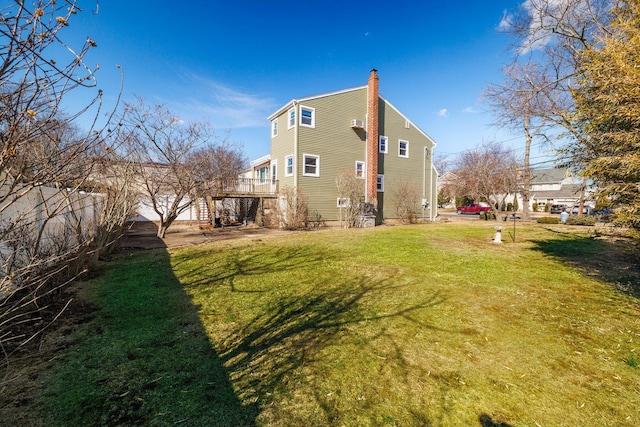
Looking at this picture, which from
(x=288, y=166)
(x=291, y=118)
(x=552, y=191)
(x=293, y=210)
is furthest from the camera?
(x=552, y=191)

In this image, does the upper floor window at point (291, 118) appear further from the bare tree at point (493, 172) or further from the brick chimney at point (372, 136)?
the bare tree at point (493, 172)

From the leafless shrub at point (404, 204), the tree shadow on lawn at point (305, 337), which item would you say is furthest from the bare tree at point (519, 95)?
the leafless shrub at point (404, 204)

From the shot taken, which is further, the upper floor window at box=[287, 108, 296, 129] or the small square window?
the small square window

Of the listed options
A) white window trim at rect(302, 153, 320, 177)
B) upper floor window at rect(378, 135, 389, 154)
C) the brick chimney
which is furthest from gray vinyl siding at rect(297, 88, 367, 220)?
upper floor window at rect(378, 135, 389, 154)

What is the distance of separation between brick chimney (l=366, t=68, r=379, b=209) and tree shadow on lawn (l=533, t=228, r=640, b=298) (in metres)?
9.56

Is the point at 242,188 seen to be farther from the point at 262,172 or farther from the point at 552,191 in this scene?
the point at 552,191

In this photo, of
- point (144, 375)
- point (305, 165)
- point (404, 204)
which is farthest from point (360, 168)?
point (144, 375)

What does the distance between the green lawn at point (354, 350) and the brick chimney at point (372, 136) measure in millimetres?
12311

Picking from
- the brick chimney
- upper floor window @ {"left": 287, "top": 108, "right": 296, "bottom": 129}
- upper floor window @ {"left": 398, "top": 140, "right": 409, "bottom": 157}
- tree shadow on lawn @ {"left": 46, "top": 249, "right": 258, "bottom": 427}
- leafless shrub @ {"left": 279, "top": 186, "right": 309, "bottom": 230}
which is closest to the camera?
tree shadow on lawn @ {"left": 46, "top": 249, "right": 258, "bottom": 427}

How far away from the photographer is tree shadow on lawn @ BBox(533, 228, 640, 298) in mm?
6189

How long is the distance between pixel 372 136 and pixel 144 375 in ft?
59.9

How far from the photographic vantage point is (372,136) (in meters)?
18.8

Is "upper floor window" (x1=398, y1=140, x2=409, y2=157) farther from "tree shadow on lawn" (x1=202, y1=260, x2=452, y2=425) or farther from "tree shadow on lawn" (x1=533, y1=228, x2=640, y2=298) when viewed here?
"tree shadow on lawn" (x1=202, y1=260, x2=452, y2=425)

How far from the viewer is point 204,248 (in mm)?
9898
